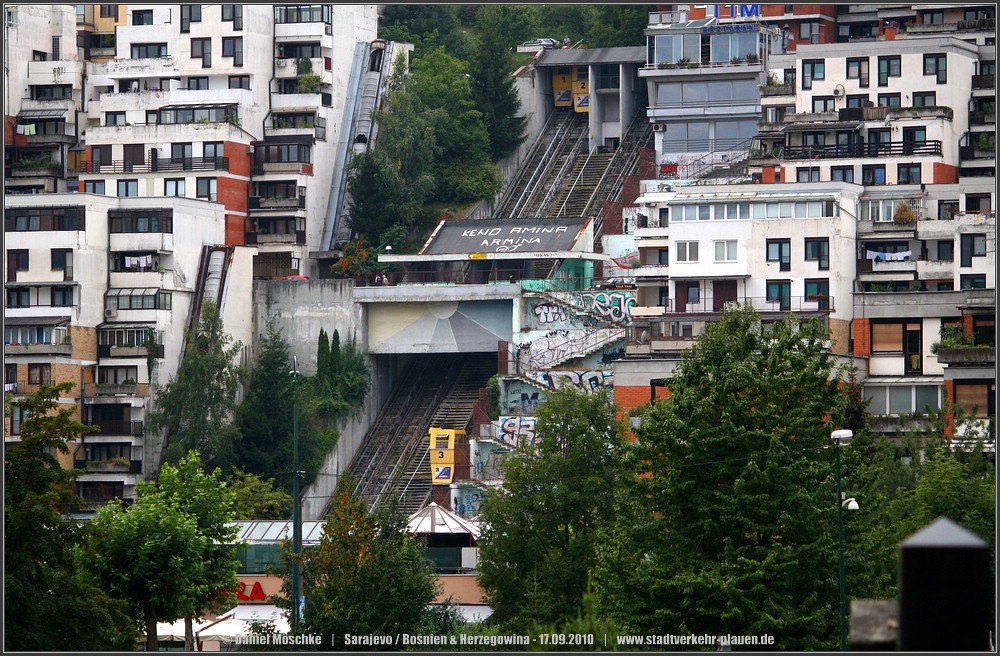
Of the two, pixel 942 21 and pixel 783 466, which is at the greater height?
pixel 942 21

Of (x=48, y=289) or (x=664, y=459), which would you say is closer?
(x=664, y=459)

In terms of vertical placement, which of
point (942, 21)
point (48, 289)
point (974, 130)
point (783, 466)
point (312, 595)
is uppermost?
point (942, 21)

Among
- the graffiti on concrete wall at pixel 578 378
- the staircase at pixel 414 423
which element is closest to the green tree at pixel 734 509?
the graffiti on concrete wall at pixel 578 378

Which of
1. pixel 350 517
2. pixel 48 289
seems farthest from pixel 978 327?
pixel 48 289

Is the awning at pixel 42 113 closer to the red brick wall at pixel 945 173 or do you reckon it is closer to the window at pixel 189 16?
the window at pixel 189 16

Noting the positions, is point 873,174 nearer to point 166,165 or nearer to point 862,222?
point 862,222

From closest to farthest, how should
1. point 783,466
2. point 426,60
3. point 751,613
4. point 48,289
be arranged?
point 751,613 → point 783,466 → point 48,289 → point 426,60

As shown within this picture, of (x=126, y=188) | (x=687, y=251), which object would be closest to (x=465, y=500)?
(x=687, y=251)

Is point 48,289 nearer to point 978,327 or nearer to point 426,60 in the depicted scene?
point 426,60
